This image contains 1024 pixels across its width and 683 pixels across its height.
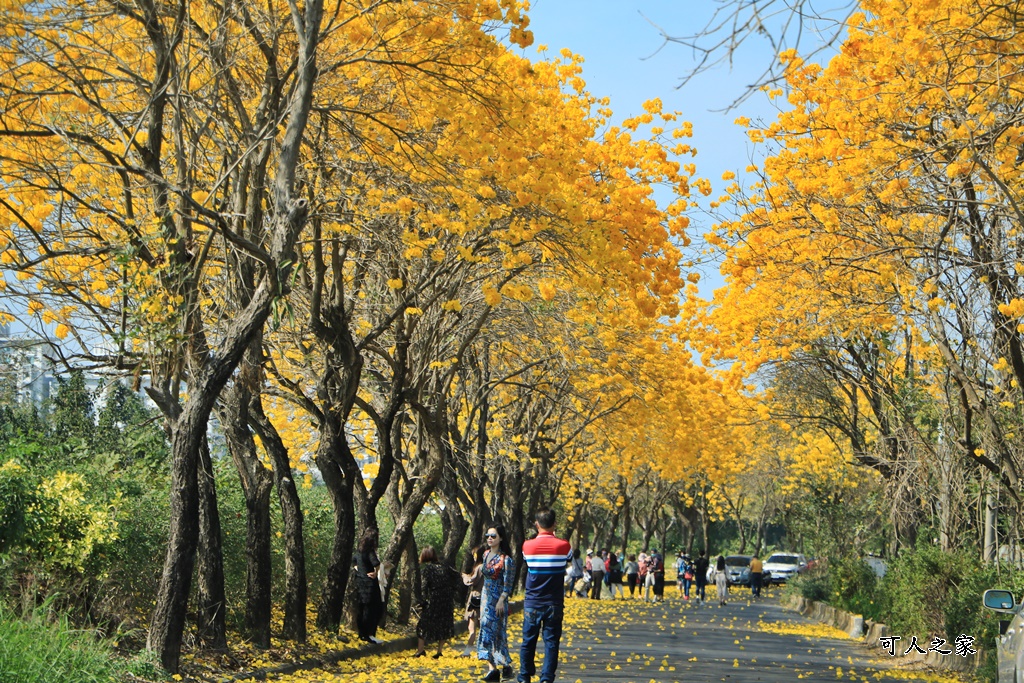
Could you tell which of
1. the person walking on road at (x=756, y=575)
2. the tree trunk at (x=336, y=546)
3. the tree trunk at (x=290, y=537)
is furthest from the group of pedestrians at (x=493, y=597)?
the person walking on road at (x=756, y=575)

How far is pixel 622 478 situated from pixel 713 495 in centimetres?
1082

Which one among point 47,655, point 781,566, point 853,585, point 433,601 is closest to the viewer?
point 47,655

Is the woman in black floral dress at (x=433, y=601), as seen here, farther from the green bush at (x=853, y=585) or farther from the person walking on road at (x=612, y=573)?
the person walking on road at (x=612, y=573)

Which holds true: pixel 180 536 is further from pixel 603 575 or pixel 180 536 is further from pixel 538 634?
pixel 603 575

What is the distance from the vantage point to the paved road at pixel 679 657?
14.6 meters

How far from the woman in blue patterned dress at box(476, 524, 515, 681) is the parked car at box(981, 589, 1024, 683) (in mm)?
6376

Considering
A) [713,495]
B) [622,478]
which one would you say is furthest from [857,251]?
[713,495]

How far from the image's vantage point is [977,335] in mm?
13945

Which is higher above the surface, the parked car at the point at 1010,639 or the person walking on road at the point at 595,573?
the person walking on road at the point at 595,573

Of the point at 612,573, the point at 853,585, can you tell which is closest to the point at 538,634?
the point at 853,585

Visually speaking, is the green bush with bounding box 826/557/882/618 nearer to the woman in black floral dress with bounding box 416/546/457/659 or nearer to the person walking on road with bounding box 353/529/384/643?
the woman in black floral dress with bounding box 416/546/457/659

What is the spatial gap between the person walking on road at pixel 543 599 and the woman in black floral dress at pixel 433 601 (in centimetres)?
582

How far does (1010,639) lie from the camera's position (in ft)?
27.6

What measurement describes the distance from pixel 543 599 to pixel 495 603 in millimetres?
2953
